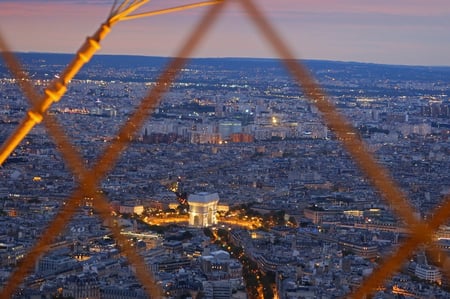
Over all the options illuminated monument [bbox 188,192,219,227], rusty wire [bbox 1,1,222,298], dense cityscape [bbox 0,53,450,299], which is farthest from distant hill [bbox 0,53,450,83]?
rusty wire [bbox 1,1,222,298]

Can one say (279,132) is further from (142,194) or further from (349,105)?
(142,194)

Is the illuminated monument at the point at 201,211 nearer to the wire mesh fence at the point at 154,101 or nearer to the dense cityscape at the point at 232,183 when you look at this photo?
the dense cityscape at the point at 232,183

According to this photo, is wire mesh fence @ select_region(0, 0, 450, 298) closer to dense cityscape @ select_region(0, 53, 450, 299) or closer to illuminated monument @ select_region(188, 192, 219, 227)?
dense cityscape @ select_region(0, 53, 450, 299)

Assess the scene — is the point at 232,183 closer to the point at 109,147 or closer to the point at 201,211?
the point at 201,211

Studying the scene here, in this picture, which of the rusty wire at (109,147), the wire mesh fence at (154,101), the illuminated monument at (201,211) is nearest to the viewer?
the wire mesh fence at (154,101)

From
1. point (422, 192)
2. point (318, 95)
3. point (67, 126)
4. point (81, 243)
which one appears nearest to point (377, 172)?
point (318, 95)

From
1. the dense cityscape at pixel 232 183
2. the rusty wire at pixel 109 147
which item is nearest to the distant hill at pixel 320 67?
the dense cityscape at pixel 232 183
